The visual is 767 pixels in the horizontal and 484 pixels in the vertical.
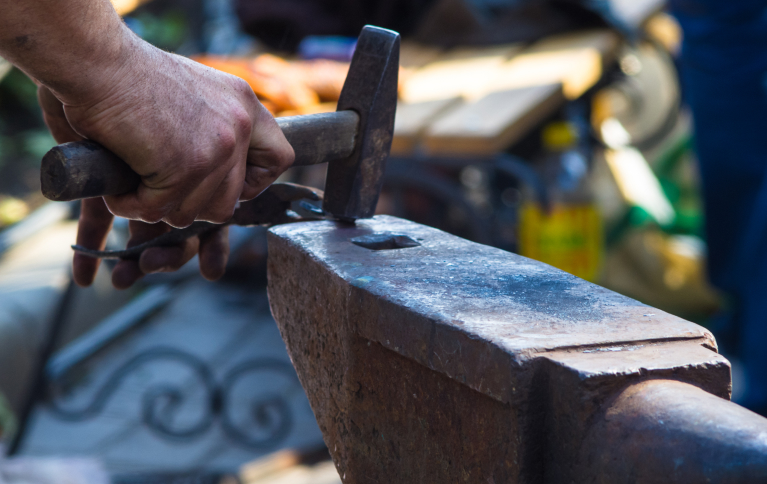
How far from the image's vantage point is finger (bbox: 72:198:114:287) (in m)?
1.29

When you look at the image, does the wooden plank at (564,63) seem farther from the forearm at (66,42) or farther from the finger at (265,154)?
the forearm at (66,42)

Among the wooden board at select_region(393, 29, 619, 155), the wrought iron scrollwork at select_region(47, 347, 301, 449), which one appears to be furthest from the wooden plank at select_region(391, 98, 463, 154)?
the wrought iron scrollwork at select_region(47, 347, 301, 449)

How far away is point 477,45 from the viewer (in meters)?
3.61

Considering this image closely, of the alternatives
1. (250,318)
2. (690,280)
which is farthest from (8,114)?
(690,280)

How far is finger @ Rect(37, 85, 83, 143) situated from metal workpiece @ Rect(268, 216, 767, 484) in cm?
48

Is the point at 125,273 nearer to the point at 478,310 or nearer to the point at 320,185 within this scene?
the point at 478,310

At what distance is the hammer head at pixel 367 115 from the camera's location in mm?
1154

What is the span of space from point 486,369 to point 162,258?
74 centimetres

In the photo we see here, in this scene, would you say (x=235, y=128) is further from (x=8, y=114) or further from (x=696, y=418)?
(x=8, y=114)

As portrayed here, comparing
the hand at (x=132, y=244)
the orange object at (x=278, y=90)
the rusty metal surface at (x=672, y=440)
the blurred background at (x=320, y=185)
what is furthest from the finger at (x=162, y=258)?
the orange object at (x=278, y=90)

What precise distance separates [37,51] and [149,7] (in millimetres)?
5515

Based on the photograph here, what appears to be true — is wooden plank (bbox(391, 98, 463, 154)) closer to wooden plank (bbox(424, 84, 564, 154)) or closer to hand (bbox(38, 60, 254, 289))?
wooden plank (bbox(424, 84, 564, 154))

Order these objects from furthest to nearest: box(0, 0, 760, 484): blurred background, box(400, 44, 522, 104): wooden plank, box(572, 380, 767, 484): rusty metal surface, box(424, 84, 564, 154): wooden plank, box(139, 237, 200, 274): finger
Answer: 1. box(400, 44, 522, 104): wooden plank
2. box(0, 0, 760, 484): blurred background
3. box(424, 84, 564, 154): wooden plank
4. box(139, 237, 200, 274): finger
5. box(572, 380, 767, 484): rusty metal surface

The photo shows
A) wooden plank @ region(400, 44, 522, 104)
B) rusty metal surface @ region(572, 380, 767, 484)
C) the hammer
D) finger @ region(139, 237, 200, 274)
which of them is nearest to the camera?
rusty metal surface @ region(572, 380, 767, 484)
